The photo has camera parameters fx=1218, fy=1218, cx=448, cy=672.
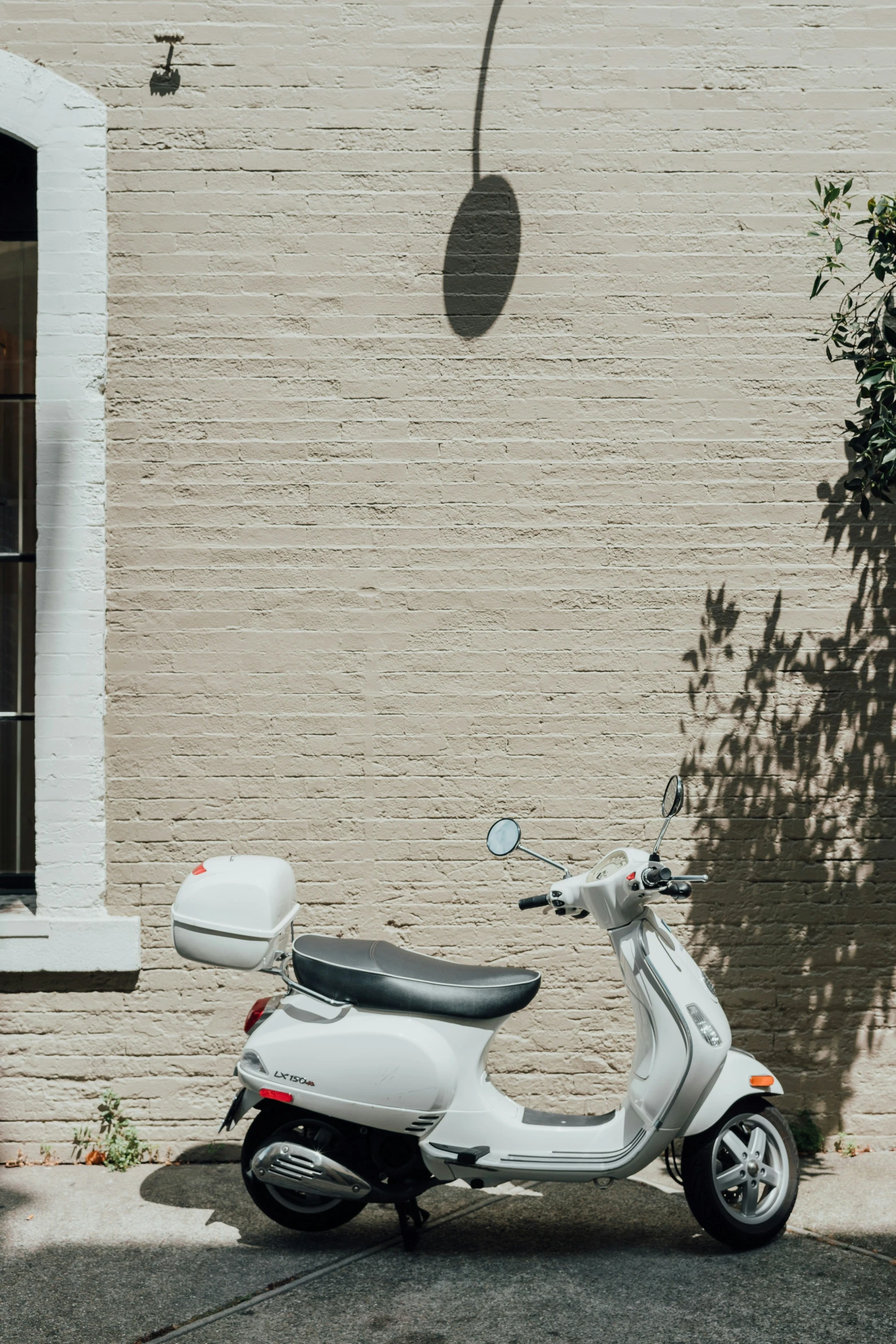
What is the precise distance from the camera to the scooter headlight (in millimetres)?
3869

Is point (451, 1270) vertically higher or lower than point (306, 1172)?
lower

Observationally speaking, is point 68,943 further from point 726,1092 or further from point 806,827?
point 806,827

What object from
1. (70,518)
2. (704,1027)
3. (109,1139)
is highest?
(70,518)

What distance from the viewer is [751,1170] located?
3924mm

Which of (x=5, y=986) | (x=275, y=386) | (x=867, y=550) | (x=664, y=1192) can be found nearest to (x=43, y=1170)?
(x=5, y=986)

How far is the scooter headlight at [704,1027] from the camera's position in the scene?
3869 mm

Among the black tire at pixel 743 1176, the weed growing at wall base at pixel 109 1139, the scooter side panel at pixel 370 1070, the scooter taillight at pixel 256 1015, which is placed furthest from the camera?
the weed growing at wall base at pixel 109 1139

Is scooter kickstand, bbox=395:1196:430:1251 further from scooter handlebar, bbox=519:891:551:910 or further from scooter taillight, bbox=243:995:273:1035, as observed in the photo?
scooter handlebar, bbox=519:891:551:910

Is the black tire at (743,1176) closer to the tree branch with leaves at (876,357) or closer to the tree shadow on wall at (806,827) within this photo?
the tree shadow on wall at (806,827)

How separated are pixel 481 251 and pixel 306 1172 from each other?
355 cm

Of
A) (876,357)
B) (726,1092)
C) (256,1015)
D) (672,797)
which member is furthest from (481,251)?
(726,1092)

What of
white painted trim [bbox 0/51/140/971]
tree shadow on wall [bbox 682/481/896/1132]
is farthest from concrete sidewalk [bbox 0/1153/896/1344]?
white painted trim [bbox 0/51/140/971]

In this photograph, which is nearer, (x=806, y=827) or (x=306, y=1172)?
(x=306, y=1172)

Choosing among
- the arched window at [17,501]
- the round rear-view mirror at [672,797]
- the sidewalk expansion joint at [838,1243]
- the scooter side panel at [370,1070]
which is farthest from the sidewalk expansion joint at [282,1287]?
the arched window at [17,501]
